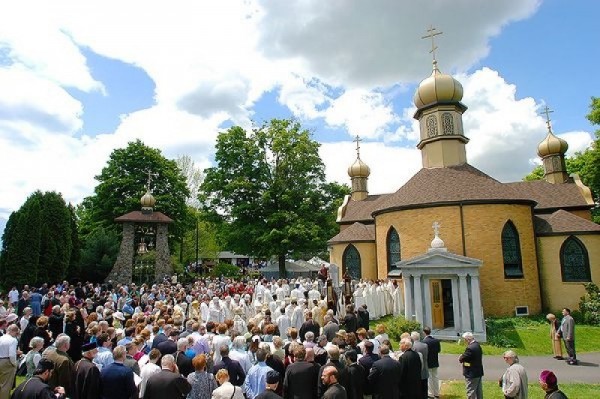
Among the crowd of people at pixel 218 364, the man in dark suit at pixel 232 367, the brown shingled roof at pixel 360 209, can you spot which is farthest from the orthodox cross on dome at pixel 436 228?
the man in dark suit at pixel 232 367

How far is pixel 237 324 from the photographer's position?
1157 cm

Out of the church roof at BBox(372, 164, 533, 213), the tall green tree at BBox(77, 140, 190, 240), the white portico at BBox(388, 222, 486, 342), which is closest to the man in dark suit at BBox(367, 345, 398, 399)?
the white portico at BBox(388, 222, 486, 342)

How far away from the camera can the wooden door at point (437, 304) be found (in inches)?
762

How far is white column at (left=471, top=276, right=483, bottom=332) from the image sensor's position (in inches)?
697

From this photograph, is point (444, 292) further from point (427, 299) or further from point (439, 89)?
point (439, 89)

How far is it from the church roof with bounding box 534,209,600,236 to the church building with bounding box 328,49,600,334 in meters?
0.05

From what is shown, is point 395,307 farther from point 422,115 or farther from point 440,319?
point 422,115

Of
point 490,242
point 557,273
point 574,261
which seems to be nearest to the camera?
point 490,242

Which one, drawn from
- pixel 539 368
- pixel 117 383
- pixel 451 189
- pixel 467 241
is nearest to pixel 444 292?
pixel 467 241

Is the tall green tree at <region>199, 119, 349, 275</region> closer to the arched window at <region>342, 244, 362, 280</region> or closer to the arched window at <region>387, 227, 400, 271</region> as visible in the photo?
the arched window at <region>342, 244, 362, 280</region>

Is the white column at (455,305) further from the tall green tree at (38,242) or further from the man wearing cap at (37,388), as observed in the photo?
the tall green tree at (38,242)

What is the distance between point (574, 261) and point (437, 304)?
9124 millimetres

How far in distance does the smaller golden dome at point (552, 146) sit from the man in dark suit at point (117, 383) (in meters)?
34.1

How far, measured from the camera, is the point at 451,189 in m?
22.5
